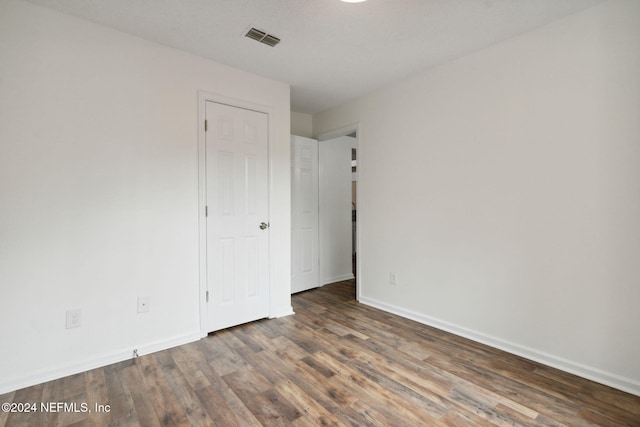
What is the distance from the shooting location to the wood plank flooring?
1662 mm

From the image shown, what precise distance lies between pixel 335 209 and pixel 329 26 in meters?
2.59

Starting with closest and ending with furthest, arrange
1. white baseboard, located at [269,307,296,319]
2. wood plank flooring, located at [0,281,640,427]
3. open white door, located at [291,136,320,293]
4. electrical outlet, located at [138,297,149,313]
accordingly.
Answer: wood plank flooring, located at [0,281,640,427], electrical outlet, located at [138,297,149,313], white baseboard, located at [269,307,296,319], open white door, located at [291,136,320,293]

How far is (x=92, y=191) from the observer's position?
2180 mm

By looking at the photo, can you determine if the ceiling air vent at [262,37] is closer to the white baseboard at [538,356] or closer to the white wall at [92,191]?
the white wall at [92,191]

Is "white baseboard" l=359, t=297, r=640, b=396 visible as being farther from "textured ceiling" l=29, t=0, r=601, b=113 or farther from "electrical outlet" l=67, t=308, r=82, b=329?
"electrical outlet" l=67, t=308, r=82, b=329

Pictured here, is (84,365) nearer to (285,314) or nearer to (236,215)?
(236,215)

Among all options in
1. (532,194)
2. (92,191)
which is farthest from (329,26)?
(92,191)

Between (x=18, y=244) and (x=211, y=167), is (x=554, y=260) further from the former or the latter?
(x=18, y=244)

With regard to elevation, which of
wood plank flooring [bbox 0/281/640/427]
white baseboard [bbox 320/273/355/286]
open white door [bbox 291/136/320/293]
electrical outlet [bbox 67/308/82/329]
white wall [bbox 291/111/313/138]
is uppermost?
white wall [bbox 291/111/313/138]

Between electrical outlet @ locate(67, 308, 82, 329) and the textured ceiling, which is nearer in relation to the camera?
the textured ceiling

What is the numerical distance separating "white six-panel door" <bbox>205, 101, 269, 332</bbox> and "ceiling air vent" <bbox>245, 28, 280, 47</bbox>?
0.71 metres

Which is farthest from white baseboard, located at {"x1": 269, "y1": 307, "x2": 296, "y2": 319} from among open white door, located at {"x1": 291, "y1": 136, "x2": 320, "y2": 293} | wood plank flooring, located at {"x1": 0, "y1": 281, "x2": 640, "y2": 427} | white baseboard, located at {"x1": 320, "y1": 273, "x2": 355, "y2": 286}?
white baseboard, located at {"x1": 320, "y1": 273, "x2": 355, "y2": 286}

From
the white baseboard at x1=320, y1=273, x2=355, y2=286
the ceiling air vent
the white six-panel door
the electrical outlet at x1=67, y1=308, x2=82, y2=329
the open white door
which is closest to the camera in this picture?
the electrical outlet at x1=67, y1=308, x2=82, y2=329

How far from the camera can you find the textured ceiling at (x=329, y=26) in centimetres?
198
